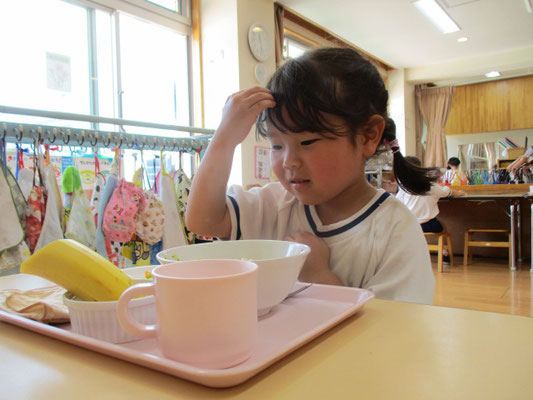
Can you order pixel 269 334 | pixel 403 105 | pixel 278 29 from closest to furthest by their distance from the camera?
pixel 269 334
pixel 278 29
pixel 403 105

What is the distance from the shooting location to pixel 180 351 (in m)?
0.31

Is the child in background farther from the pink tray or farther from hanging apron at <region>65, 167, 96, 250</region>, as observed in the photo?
the pink tray

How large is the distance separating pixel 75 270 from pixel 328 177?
49cm

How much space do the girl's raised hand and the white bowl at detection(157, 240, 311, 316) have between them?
0.98 feet

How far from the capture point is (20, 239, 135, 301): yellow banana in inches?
16.3

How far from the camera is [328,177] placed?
763mm

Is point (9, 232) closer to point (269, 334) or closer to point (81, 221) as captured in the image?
point (81, 221)

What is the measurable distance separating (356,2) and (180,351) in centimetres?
449

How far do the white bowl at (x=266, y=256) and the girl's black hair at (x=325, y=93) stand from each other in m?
0.26

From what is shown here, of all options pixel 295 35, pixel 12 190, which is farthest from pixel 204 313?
pixel 295 35

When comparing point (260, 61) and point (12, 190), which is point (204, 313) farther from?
point (260, 61)

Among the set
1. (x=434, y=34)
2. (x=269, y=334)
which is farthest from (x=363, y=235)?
(x=434, y=34)

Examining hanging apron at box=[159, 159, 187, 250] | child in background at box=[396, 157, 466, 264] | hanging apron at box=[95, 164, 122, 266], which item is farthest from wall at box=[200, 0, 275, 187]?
hanging apron at box=[95, 164, 122, 266]

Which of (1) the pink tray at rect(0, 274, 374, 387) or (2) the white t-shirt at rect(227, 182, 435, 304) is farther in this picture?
(2) the white t-shirt at rect(227, 182, 435, 304)
